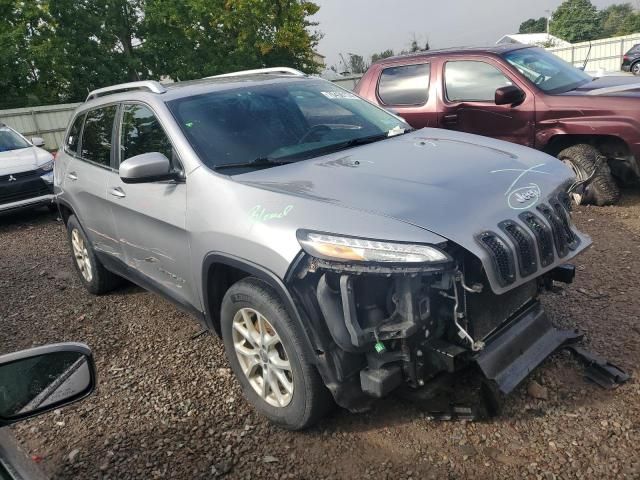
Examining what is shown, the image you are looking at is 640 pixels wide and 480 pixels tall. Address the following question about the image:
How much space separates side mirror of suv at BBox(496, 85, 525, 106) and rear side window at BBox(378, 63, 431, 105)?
1.01 metres

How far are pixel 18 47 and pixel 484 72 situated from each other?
87.6ft

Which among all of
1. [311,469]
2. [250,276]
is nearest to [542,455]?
[311,469]

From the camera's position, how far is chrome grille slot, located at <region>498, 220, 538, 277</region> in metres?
2.47

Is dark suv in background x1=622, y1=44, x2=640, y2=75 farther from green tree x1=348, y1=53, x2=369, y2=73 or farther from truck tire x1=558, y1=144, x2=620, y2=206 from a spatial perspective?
truck tire x1=558, y1=144, x2=620, y2=206

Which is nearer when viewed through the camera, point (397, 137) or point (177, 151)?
point (177, 151)

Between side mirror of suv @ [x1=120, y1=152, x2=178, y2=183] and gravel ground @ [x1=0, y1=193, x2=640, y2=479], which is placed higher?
side mirror of suv @ [x1=120, y1=152, x2=178, y2=183]

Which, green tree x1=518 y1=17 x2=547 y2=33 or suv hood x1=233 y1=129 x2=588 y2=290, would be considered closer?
suv hood x1=233 y1=129 x2=588 y2=290

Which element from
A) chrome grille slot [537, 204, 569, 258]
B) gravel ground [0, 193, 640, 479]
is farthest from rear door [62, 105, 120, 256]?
chrome grille slot [537, 204, 569, 258]

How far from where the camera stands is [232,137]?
335 centimetres

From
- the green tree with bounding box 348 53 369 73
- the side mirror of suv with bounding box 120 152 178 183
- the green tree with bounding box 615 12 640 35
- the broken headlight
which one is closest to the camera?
the broken headlight

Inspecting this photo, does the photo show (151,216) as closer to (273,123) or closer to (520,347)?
(273,123)

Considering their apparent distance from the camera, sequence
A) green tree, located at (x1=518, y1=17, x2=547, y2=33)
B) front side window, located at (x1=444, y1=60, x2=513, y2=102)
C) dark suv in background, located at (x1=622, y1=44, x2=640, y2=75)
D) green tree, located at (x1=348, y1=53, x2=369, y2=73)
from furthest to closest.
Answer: green tree, located at (x1=518, y1=17, x2=547, y2=33) → green tree, located at (x1=348, y1=53, x2=369, y2=73) → dark suv in background, located at (x1=622, y1=44, x2=640, y2=75) → front side window, located at (x1=444, y1=60, x2=513, y2=102)

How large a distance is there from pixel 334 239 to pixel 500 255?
0.73 metres

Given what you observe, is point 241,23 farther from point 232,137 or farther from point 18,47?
point 232,137
